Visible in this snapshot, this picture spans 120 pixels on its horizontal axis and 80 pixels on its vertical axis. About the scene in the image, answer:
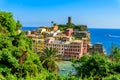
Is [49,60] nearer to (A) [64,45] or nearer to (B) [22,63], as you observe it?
(B) [22,63]

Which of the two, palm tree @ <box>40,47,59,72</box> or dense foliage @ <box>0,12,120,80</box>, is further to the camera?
palm tree @ <box>40,47,59,72</box>

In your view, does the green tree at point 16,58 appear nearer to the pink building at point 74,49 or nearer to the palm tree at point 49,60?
Answer: the palm tree at point 49,60

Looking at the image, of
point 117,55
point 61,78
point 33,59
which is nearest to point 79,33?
point 117,55

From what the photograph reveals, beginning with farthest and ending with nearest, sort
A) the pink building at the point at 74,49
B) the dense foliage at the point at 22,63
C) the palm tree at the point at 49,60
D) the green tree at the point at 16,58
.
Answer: the pink building at the point at 74,49, the palm tree at the point at 49,60, the green tree at the point at 16,58, the dense foliage at the point at 22,63

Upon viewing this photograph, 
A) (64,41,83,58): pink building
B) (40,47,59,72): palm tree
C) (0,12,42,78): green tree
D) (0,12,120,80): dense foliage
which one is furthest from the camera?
(64,41,83,58): pink building

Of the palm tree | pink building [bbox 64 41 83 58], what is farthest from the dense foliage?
pink building [bbox 64 41 83 58]

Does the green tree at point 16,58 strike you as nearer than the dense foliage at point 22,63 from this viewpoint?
No

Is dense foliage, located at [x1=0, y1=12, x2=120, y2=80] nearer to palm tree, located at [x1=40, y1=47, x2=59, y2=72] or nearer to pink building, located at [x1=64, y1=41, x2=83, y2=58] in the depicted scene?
palm tree, located at [x1=40, y1=47, x2=59, y2=72]

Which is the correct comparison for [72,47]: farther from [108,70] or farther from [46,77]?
[46,77]

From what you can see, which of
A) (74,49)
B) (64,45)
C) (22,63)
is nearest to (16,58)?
(22,63)

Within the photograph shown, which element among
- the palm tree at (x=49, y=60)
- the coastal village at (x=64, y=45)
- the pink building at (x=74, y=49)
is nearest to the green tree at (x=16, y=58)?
the palm tree at (x=49, y=60)

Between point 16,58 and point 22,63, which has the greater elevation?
point 16,58

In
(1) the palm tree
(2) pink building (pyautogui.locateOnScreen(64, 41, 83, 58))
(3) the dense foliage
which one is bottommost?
(2) pink building (pyautogui.locateOnScreen(64, 41, 83, 58))

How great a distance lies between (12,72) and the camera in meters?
15.9
